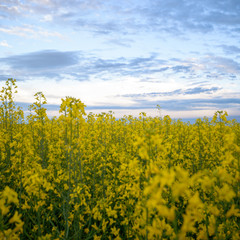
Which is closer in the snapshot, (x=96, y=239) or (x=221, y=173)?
(x=221, y=173)

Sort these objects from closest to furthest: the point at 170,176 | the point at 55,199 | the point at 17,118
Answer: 1. the point at 170,176
2. the point at 55,199
3. the point at 17,118

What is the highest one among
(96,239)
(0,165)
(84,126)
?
(84,126)

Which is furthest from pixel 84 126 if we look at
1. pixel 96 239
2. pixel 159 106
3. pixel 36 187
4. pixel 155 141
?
pixel 159 106

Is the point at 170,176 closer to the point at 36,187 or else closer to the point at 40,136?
the point at 36,187

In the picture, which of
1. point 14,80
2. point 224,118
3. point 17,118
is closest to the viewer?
point 224,118

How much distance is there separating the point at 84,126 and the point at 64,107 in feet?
1.54

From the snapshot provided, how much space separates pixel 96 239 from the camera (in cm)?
374

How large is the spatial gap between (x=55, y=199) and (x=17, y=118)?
17.6 feet

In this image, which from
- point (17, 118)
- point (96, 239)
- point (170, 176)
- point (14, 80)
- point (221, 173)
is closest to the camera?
point (170, 176)

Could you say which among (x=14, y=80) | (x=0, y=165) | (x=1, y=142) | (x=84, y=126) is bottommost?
(x=0, y=165)

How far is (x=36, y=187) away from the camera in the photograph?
3.47 m

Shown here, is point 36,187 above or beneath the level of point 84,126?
beneath

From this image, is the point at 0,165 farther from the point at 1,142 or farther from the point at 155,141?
the point at 155,141

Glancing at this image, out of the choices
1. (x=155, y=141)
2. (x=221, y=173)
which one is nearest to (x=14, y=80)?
(x=155, y=141)
